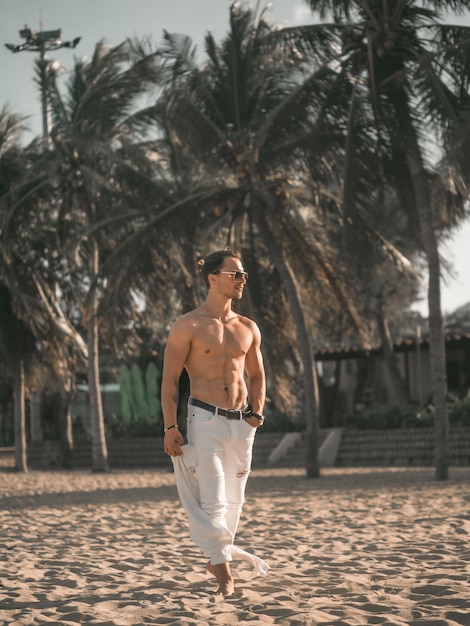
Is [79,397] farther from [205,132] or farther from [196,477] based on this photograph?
[196,477]

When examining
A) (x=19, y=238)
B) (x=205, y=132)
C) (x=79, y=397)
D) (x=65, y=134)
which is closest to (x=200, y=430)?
(x=205, y=132)

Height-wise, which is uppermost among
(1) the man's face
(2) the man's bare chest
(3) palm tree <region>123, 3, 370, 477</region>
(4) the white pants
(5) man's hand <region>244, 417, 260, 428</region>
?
(3) palm tree <region>123, 3, 370, 477</region>

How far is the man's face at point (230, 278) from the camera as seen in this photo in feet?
18.6

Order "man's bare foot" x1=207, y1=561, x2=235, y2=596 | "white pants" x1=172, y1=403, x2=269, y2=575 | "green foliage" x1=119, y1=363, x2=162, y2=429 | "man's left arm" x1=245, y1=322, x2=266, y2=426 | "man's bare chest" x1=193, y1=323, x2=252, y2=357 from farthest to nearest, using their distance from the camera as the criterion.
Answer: "green foliage" x1=119, y1=363, x2=162, y2=429
"man's left arm" x1=245, y1=322, x2=266, y2=426
"man's bare chest" x1=193, y1=323, x2=252, y2=357
"man's bare foot" x1=207, y1=561, x2=235, y2=596
"white pants" x1=172, y1=403, x2=269, y2=575

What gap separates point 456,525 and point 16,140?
582 inches

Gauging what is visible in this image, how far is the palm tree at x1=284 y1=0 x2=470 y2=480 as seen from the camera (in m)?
13.9

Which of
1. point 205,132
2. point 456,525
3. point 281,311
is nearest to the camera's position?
point 456,525

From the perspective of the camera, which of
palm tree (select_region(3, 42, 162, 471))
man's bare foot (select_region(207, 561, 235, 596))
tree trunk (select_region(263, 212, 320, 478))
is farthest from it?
palm tree (select_region(3, 42, 162, 471))

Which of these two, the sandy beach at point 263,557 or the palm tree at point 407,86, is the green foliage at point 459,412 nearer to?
the palm tree at point 407,86

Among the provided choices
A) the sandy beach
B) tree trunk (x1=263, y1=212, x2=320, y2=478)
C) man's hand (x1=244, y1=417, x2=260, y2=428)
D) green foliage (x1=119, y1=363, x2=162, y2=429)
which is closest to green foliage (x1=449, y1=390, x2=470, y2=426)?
tree trunk (x1=263, y1=212, x2=320, y2=478)

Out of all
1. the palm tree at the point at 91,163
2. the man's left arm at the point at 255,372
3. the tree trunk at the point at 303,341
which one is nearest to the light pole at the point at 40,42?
the palm tree at the point at 91,163

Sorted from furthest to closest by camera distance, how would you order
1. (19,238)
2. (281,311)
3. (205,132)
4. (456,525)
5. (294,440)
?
(294,440) < (19,238) < (281,311) < (205,132) < (456,525)

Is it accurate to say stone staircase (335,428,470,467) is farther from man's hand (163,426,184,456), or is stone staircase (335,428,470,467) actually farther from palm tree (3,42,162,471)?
man's hand (163,426,184,456)

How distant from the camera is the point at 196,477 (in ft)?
18.0
